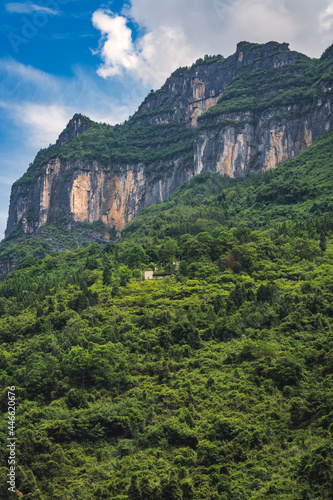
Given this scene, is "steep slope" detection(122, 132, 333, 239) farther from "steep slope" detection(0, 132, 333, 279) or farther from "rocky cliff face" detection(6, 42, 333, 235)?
"rocky cliff face" detection(6, 42, 333, 235)

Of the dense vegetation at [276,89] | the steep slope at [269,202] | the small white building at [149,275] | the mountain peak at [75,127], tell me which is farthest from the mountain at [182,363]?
the mountain peak at [75,127]

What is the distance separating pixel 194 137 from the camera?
132 m

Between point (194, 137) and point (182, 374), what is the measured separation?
323ft

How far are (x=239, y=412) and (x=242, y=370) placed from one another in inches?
172

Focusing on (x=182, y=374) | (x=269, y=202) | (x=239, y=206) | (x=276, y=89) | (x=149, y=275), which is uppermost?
(x=276, y=89)

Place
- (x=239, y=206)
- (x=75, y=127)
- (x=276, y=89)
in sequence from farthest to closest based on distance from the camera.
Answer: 1. (x=75, y=127)
2. (x=276, y=89)
3. (x=239, y=206)

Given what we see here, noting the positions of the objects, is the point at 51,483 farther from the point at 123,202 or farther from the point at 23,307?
the point at 123,202

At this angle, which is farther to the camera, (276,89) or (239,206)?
(276,89)

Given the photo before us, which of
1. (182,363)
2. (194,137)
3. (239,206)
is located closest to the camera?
(182,363)

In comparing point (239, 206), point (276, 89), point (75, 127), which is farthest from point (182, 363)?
point (75, 127)

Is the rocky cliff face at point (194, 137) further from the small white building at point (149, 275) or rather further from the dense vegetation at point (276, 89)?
the small white building at point (149, 275)

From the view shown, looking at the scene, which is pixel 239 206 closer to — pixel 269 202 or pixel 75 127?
pixel 269 202

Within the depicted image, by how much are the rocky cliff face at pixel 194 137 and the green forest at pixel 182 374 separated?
55.5m

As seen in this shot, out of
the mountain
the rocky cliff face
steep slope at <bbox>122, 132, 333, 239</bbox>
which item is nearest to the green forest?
the mountain
